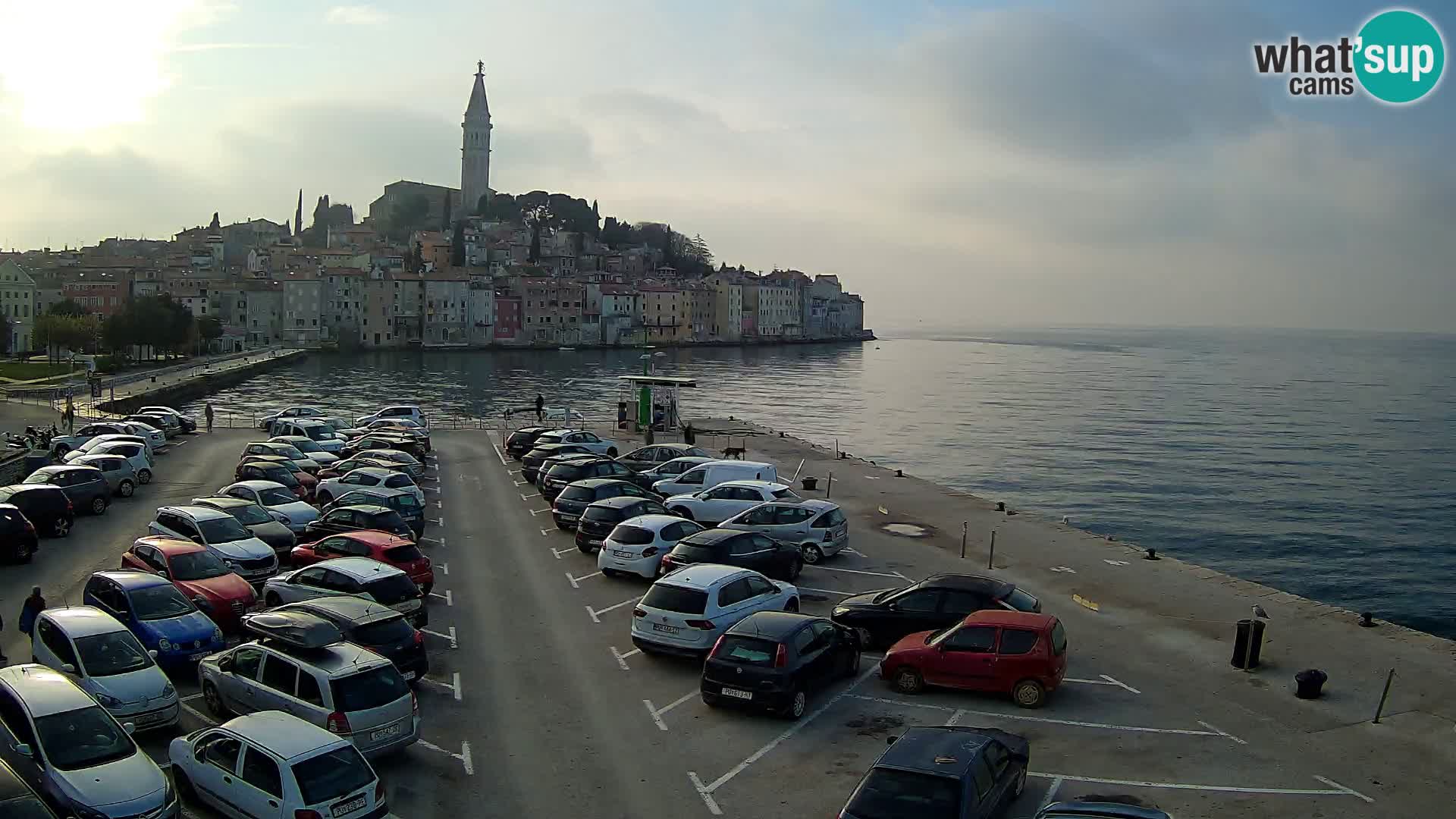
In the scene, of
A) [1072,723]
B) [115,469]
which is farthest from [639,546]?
[115,469]

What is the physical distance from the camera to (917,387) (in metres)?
105

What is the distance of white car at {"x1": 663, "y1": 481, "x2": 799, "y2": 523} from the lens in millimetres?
22156

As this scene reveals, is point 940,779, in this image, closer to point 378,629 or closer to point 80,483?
point 378,629

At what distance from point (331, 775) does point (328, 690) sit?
1659 millimetres

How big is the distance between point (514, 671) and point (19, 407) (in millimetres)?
43305

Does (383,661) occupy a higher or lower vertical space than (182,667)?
higher

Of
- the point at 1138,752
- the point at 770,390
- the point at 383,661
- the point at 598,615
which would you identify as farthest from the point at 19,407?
the point at 770,390

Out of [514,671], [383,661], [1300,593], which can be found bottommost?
[1300,593]

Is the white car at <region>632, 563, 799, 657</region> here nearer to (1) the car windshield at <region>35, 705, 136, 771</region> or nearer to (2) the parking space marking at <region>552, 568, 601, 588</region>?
(2) the parking space marking at <region>552, 568, 601, 588</region>

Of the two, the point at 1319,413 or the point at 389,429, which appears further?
the point at 1319,413

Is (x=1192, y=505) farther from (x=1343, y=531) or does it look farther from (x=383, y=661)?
(x=383, y=661)

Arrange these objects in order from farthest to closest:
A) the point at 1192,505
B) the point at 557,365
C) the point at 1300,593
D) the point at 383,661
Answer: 1. the point at 557,365
2. the point at 1192,505
3. the point at 1300,593
4. the point at 383,661

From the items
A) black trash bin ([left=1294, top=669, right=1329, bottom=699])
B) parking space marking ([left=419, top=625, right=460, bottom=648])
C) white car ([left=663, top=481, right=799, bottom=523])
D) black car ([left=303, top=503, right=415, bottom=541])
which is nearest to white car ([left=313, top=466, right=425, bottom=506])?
black car ([left=303, top=503, right=415, bottom=541])

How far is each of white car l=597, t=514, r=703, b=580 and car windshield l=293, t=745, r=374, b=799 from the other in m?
9.12
